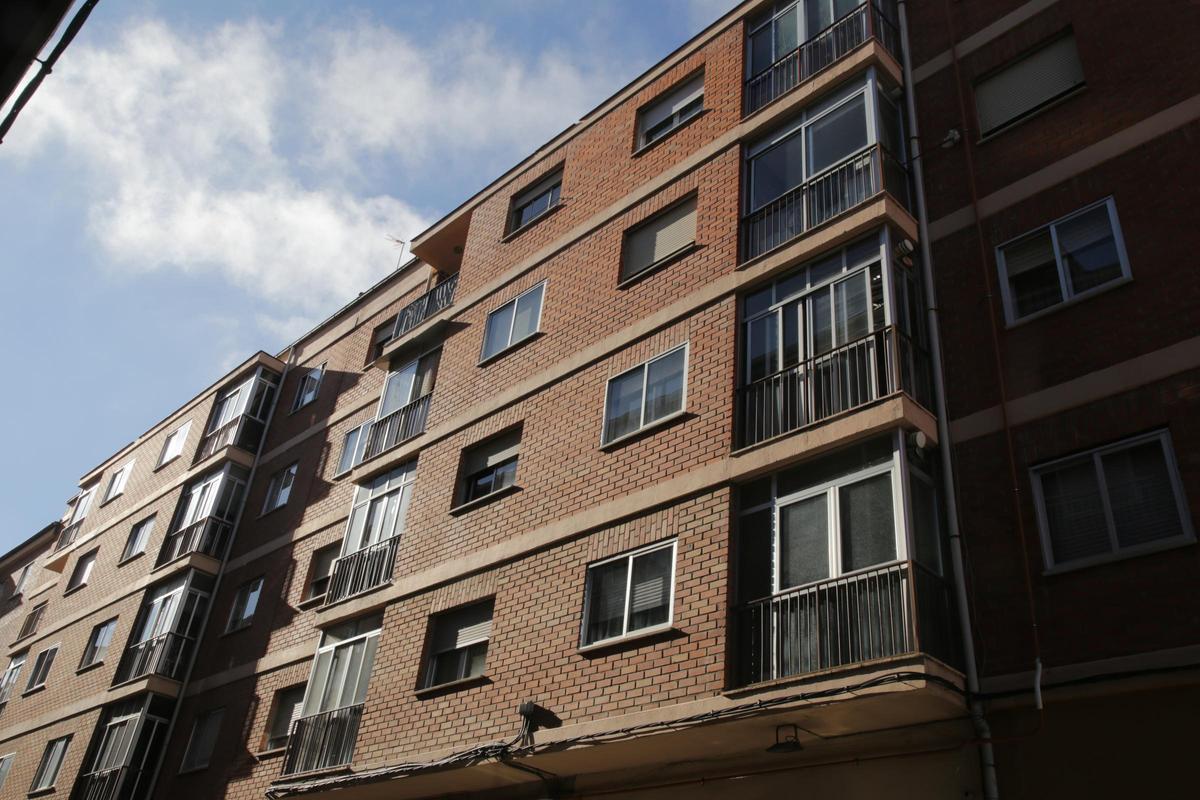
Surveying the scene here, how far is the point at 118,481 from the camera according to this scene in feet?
99.3

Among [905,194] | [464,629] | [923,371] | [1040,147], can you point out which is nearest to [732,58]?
[905,194]

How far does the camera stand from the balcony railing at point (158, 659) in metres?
21.5

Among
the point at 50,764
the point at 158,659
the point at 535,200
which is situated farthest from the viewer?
the point at 50,764

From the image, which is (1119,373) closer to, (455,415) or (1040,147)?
(1040,147)

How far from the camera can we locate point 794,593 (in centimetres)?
1018

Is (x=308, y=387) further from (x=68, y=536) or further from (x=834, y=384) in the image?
(x=834, y=384)

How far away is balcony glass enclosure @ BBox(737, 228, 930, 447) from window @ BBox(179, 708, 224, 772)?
1366 cm

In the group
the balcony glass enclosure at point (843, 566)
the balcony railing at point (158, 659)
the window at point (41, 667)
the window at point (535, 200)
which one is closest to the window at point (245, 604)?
the balcony railing at point (158, 659)

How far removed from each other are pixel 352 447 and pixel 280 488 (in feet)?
9.17

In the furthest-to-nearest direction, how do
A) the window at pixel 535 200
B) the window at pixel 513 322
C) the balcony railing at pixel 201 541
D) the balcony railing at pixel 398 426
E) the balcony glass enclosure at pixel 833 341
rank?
the balcony railing at pixel 201 541 < the window at pixel 535 200 < the balcony railing at pixel 398 426 < the window at pixel 513 322 < the balcony glass enclosure at pixel 833 341

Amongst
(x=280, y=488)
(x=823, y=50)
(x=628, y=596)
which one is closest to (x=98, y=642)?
(x=280, y=488)

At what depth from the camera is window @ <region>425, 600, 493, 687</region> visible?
13.7m

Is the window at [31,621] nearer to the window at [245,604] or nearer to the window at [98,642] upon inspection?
the window at [98,642]

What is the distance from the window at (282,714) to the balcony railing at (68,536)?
15063mm
